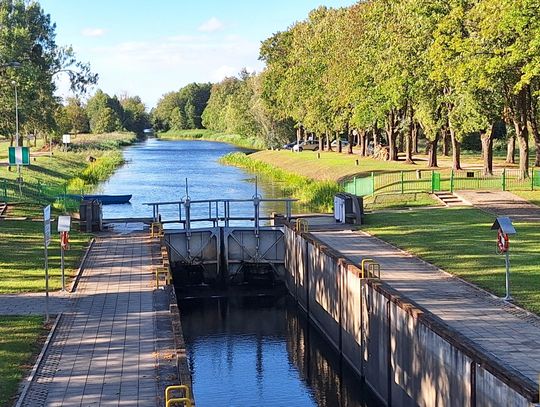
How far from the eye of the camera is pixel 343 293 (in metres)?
22.9

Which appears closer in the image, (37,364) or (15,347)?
(37,364)

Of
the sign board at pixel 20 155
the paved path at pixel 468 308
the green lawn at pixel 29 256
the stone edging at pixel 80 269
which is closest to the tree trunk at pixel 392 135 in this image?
the sign board at pixel 20 155

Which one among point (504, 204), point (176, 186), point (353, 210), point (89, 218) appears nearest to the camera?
point (89, 218)

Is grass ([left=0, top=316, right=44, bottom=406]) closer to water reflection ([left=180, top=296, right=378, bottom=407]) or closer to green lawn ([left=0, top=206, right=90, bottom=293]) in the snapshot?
green lawn ([left=0, top=206, right=90, bottom=293])

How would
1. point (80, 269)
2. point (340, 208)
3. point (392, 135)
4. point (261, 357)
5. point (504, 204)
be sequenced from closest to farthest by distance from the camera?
point (261, 357)
point (80, 269)
point (340, 208)
point (504, 204)
point (392, 135)

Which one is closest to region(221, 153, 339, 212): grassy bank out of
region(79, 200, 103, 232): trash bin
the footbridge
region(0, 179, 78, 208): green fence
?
the footbridge

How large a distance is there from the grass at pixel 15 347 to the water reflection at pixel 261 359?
422 cm

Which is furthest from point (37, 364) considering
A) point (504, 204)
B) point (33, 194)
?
point (33, 194)

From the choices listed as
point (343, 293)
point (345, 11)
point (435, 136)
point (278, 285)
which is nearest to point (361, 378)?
point (343, 293)

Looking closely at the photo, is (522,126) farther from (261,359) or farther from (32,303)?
(32,303)

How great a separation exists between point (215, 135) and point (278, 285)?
151 m

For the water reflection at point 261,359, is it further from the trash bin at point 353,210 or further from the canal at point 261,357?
the trash bin at point 353,210

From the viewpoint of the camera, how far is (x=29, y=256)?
28891 millimetres

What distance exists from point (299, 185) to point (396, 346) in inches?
1745
